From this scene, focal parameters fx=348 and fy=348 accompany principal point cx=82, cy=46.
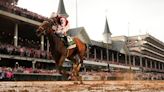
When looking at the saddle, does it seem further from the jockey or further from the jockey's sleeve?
the jockey's sleeve

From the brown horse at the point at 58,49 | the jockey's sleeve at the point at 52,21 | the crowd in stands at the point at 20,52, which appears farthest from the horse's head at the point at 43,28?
the crowd in stands at the point at 20,52

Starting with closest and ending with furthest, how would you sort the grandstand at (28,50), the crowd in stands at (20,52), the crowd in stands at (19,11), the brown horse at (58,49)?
the brown horse at (58,49), the grandstand at (28,50), the crowd in stands at (20,52), the crowd in stands at (19,11)

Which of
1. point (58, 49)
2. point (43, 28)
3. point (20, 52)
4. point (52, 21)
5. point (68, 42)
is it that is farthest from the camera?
point (20, 52)

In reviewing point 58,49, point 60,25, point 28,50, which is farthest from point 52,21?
point 28,50

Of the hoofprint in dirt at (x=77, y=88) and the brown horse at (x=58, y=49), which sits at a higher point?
the brown horse at (x=58, y=49)

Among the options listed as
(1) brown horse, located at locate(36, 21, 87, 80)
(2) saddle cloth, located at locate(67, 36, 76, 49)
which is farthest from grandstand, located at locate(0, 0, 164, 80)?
(2) saddle cloth, located at locate(67, 36, 76, 49)

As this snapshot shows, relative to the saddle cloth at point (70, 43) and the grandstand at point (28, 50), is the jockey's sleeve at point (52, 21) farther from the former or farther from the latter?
the grandstand at point (28, 50)

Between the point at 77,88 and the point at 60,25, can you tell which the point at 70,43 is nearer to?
the point at 60,25

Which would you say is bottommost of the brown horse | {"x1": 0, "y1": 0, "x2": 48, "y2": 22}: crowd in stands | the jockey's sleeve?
the brown horse

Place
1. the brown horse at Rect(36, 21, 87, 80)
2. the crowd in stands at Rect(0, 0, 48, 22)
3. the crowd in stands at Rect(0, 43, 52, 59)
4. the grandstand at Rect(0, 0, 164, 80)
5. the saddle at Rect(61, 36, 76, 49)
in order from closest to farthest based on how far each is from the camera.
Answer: the brown horse at Rect(36, 21, 87, 80) < the saddle at Rect(61, 36, 76, 49) < the grandstand at Rect(0, 0, 164, 80) < the crowd in stands at Rect(0, 43, 52, 59) < the crowd in stands at Rect(0, 0, 48, 22)

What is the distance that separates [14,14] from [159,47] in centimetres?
11507

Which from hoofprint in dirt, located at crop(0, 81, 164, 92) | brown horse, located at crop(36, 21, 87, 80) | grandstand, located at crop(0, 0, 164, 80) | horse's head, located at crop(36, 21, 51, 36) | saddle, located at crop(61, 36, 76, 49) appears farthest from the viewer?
grandstand, located at crop(0, 0, 164, 80)

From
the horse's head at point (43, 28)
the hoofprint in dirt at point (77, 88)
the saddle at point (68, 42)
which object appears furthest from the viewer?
the saddle at point (68, 42)

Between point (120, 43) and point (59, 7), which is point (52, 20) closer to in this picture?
point (59, 7)
